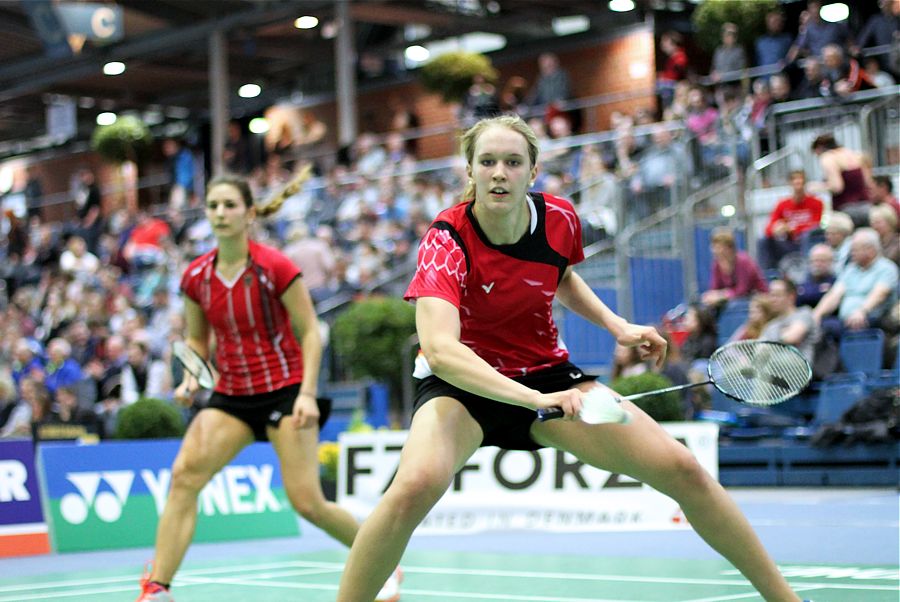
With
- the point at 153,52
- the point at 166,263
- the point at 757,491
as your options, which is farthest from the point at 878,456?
the point at 153,52

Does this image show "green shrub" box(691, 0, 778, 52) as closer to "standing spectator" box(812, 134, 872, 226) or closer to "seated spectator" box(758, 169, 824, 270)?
"seated spectator" box(758, 169, 824, 270)

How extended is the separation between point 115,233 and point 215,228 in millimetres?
18787

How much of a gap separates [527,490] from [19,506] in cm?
375

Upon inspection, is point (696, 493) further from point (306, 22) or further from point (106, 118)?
point (106, 118)

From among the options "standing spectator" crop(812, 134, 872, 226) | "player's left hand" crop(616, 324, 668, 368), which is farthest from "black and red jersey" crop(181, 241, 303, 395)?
"standing spectator" crop(812, 134, 872, 226)

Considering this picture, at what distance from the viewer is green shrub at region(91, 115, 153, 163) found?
93.9 ft

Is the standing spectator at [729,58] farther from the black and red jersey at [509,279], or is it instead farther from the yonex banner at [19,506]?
the black and red jersey at [509,279]

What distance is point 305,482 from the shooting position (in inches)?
265

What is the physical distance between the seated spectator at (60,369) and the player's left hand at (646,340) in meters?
13.1

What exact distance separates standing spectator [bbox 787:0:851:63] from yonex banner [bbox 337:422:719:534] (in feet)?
26.9

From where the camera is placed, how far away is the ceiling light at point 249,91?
31.0 m

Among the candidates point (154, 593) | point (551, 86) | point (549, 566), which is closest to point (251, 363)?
point (154, 593)

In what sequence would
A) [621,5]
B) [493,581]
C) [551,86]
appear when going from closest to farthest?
1. [493,581]
2. [551,86]
3. [621,5]

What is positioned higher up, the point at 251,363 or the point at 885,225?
the point at 885,225
